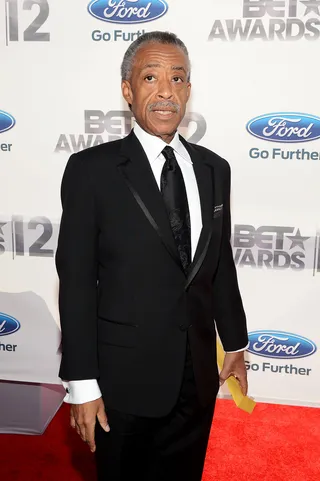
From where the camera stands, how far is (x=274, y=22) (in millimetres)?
3010

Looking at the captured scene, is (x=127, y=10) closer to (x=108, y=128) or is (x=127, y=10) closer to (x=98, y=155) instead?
(x=108, y=128)

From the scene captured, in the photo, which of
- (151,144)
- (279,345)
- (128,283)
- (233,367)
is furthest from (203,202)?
(279,345)

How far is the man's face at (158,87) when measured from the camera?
68.9 inches

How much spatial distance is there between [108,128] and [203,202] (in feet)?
5.10

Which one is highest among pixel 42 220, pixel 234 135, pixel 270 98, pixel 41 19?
pixel 41 19

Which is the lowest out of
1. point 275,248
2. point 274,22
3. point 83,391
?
point 83,391

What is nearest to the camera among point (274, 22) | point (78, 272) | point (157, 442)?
point (78, 272)

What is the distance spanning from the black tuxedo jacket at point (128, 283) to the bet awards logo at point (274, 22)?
1500 millimetres

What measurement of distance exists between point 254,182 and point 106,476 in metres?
1.85

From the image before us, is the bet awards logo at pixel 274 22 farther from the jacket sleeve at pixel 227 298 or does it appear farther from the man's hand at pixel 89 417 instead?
the man's hand at pixel 89 417

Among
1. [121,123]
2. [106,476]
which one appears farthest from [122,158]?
[121,123]

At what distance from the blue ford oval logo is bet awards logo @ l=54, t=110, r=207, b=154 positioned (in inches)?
19.1

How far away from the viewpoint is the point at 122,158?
68.2 inches

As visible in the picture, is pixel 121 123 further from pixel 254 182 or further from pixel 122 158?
pixel 122 158
